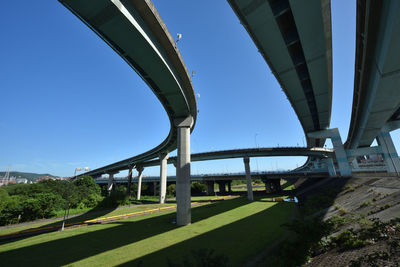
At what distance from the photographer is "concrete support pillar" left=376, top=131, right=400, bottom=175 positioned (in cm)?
4107

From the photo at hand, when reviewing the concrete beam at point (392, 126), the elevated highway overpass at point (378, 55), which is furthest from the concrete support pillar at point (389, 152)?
the elevated highway overpass at point (378, 55)

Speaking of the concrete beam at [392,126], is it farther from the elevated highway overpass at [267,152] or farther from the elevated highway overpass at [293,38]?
the elevated highway overpass at [293,38]

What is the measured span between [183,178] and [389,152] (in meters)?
55.0

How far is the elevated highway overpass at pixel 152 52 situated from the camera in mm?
13125

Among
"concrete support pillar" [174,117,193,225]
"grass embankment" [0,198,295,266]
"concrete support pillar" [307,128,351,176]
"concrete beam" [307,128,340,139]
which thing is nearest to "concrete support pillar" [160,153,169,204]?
"concrete support pillar" [174,117,193,225]

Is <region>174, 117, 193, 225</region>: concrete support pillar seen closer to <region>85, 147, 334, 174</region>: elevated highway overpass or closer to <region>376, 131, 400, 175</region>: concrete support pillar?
<region>85, 147, 334, 174</region>: elevated highway overpass

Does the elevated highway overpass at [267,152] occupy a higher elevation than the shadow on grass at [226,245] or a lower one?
higher

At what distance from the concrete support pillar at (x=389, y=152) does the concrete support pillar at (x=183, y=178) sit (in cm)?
5287

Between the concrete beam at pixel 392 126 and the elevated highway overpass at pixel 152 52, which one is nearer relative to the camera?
the elevated highway overpass at pixel 152 52

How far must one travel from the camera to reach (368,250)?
824 cm

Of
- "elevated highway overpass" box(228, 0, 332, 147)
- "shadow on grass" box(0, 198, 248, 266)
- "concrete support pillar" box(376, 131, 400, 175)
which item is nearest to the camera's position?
"shadow on grass" box(0, 198, 248, 266)

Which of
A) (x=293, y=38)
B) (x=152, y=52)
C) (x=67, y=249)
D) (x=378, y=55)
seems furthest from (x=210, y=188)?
(x=378, y=55)

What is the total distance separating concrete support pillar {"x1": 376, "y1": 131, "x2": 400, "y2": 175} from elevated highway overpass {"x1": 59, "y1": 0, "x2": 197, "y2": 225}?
171 ft

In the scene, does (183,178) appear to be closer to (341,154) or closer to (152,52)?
(152,52)
